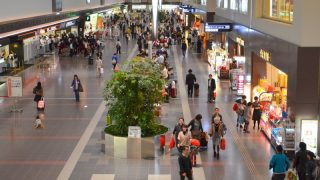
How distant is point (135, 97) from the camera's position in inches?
633

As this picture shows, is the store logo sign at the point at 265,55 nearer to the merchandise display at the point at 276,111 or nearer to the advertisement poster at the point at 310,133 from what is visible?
the merchandise display at the point at 276,111

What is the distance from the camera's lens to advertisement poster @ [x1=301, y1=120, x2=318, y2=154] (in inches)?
593

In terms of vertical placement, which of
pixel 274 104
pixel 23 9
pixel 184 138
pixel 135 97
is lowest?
pixel 184 138

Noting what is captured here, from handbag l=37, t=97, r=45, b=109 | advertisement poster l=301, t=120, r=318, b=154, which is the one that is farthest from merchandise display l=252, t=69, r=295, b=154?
handbag l=37, t=97, r=45, b=109

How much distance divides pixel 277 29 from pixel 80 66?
22950mm

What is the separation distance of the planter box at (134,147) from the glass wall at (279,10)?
5.49 meters

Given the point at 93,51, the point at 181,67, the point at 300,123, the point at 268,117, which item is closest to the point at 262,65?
the point at 268,117

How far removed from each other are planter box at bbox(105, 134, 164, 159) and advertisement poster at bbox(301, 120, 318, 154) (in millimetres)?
4098

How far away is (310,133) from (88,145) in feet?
21.6

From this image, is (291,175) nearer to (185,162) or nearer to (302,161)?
(302,161)

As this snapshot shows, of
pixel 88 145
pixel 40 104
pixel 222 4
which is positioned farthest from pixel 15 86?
pixel 222 4

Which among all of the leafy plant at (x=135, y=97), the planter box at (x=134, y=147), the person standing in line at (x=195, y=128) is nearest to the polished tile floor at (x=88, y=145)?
the planter box at (x=134, y=147)

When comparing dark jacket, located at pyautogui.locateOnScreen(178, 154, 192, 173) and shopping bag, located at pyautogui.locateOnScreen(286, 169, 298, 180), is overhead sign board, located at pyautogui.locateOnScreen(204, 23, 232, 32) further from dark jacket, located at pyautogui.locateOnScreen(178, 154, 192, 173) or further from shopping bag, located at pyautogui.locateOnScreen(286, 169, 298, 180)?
shopping bag, located at pyautogui.locateOnScreen(286, 169, 298, 180)

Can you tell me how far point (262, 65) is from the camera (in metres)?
22.9
